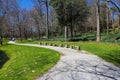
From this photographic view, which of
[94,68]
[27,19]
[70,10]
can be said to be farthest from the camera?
[27,19]

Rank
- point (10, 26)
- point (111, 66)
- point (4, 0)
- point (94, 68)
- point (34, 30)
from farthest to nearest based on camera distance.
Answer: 1. point (34, 30)
2. point (10, 26)
3. point (4, 0)
4. point (111, 66)
5. point (94, 68)

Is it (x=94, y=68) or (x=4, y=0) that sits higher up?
(x=4, y=0)

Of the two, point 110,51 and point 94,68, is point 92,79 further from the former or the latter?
point 110,51

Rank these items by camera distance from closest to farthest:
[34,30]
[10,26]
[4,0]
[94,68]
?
1. [94,68]
2. [4,0]
3. [10,26]
4. [34,30]

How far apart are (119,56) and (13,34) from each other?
71225 mm

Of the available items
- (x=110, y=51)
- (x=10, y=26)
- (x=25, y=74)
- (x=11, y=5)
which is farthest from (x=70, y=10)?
(x=10, y=26)

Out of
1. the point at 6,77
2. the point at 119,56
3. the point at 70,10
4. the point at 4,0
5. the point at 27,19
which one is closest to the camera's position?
the point at 6,77

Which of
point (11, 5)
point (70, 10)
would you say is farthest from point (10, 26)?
point (70, 10)

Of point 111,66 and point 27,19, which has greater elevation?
point 27,19

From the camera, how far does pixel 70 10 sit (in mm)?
41062

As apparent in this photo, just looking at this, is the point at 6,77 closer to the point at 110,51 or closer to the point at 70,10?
the point at 110,51

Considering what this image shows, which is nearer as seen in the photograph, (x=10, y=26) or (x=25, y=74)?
(x=25, y=74)

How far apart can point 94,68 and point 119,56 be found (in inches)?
247

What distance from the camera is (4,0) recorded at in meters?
44.6
